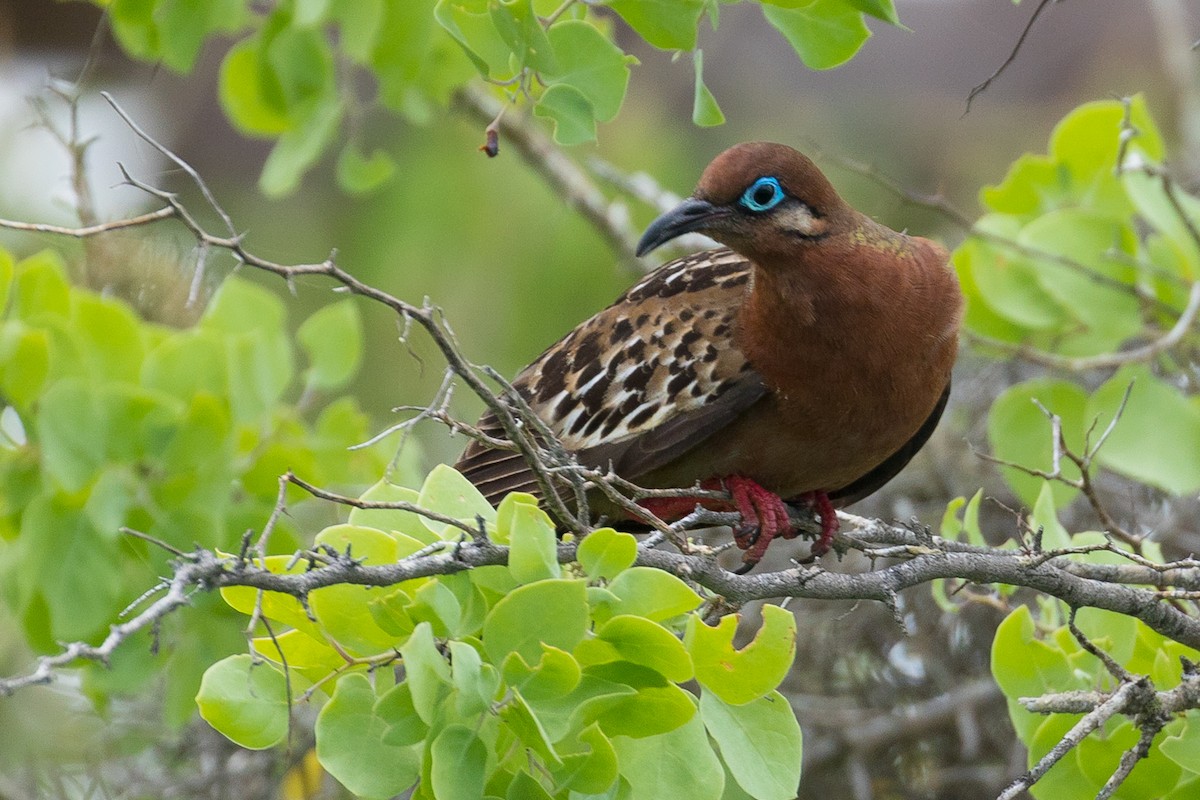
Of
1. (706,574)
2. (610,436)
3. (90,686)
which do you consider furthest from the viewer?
(610,436)

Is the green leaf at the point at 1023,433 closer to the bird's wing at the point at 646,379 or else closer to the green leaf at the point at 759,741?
the bird's wing at the point at 646,379

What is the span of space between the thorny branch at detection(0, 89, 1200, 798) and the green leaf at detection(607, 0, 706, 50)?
61 centimetres

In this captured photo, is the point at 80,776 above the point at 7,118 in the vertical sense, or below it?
below

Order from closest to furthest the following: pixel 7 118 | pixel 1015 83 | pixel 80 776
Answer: pixel 80 776
pixel 7 118
pixel 1015 83

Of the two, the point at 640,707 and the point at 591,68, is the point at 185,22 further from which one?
the point at 640,707

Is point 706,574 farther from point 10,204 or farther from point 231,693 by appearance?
point 10,204

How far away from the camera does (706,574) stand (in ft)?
6.81

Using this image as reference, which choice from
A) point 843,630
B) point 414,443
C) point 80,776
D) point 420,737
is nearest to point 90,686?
point 80,776

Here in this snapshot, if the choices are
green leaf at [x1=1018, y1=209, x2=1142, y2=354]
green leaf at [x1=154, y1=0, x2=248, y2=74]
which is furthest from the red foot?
green leaf at [x1=154, y1=0, x2=248, y2=74]

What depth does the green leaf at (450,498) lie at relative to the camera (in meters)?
2.05

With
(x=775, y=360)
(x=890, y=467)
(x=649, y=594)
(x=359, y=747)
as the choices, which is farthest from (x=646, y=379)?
(x=359, y=747)

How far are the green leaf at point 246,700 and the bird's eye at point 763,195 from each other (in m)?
1.63

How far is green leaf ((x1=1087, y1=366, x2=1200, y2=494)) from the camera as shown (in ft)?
10.7

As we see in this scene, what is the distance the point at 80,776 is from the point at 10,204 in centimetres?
281
